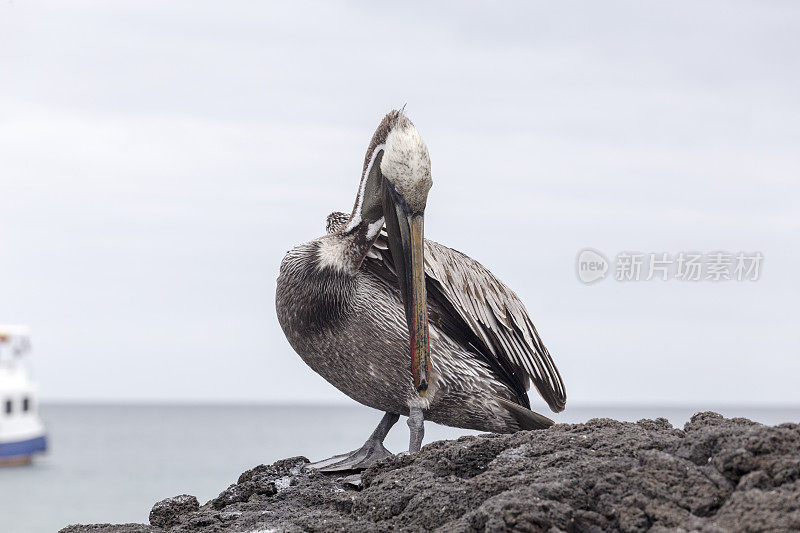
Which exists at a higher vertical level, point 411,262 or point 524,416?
point 411,262

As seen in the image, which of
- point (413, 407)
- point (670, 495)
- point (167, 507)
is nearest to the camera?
point (670, 495)

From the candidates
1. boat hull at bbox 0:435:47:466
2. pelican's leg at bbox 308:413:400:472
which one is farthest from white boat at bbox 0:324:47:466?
pelican's leg at bbox 308:413:400:472

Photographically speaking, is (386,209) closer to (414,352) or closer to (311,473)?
(414,352)

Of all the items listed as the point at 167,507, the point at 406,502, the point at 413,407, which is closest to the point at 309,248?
the point at 413,407

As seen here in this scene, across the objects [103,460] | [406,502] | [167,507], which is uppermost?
[406,502]

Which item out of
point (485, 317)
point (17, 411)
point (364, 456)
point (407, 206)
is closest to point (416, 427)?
point (364, 456)

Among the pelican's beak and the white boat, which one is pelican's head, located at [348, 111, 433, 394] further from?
the white boat

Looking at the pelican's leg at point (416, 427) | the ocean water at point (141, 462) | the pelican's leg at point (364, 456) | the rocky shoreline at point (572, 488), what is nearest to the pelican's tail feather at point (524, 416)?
the pelican's leg at point (416, 427)

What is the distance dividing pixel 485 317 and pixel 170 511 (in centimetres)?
191

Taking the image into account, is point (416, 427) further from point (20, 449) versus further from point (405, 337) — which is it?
point (20, 449)

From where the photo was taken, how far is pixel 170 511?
4.41 m

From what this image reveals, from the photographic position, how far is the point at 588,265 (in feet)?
20.1

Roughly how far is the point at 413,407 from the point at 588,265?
6.35 feet

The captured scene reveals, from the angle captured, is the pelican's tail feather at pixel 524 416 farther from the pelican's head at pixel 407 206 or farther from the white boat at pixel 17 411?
the white boat at pixel 17 411
